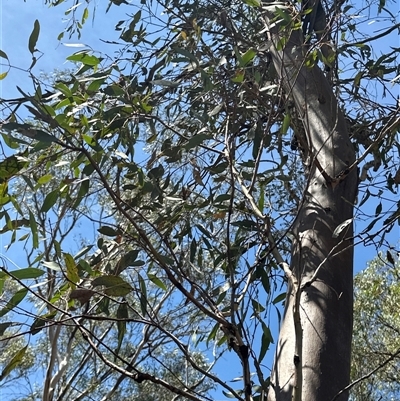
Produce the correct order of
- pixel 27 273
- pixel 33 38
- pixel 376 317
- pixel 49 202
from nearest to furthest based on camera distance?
1. pixel 27 273
2. pixel 33 38
3. pixel 49 202
4. pixel 376 317

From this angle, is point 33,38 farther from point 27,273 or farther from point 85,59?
point 27,273

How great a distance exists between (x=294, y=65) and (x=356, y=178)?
419 mm

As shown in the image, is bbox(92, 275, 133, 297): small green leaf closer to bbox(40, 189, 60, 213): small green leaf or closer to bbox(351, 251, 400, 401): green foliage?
bbox(40, 189, 60, 213): small green leaf

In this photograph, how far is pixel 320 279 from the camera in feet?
4.28

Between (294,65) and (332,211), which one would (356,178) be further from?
(294,65)

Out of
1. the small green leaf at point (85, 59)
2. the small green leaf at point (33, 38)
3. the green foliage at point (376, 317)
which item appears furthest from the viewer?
the green foliage at point (376, 317)

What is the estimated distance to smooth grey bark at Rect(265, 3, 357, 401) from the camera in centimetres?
114

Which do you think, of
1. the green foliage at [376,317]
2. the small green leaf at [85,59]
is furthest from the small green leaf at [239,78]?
the green foliage at [376,317]

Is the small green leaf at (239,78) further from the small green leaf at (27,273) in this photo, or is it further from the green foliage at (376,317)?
the green foliage at (376,317)

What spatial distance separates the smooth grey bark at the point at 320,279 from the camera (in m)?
1.14

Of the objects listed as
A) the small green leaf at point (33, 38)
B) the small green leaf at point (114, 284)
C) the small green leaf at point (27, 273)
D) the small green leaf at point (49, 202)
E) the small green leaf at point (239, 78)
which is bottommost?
the small green leaf at point (27, 273)

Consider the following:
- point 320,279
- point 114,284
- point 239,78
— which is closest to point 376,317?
point 320,279

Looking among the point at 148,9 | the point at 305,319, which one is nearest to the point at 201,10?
the point at 148,9

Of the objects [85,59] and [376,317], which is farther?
[376,317]
